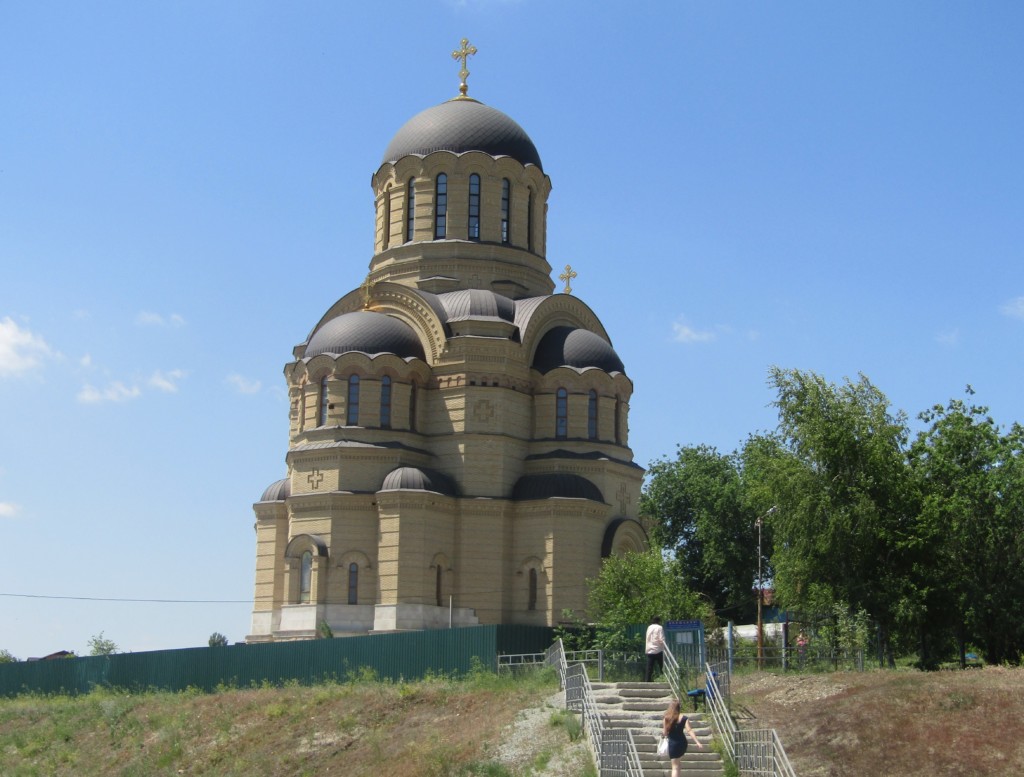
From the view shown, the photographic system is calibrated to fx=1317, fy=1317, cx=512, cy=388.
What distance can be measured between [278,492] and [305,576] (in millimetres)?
3345

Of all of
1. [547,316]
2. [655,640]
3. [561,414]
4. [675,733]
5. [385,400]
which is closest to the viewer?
[675,733]

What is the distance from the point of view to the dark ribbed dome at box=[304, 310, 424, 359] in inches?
1335

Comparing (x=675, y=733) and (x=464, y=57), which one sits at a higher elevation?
(x=464, y=57)

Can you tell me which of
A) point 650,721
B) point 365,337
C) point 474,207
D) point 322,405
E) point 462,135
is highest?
point 462,135

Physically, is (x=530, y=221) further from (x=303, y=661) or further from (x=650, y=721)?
(x=650, y=721)

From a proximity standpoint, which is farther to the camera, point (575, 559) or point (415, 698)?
point (575, 559)

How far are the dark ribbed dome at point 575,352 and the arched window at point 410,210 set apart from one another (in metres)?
5.12

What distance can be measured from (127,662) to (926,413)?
19078 millimetres

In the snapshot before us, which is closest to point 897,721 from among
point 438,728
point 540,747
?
point 540,747

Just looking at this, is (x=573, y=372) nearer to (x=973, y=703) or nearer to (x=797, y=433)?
(x=797, y=433)

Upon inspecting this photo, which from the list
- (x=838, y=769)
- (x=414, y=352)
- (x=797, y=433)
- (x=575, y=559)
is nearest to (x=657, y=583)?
(x=575, y=559)

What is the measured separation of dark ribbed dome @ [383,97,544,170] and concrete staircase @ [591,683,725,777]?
21.3 m

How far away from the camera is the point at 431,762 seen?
60.8ft

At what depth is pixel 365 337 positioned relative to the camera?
33969 mm
